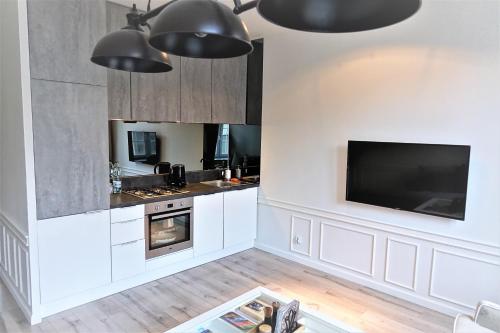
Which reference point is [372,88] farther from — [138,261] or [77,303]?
[77,303]

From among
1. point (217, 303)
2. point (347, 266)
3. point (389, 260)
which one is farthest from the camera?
point (347, 266)

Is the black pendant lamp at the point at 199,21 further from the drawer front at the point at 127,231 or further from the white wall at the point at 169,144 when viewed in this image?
the white wall at the point at 169,144

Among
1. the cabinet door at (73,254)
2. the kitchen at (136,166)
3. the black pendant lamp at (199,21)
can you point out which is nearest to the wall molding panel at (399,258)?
the kitchen at (136,166)

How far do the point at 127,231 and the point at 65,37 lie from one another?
170 centimetres

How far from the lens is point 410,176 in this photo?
2.98m

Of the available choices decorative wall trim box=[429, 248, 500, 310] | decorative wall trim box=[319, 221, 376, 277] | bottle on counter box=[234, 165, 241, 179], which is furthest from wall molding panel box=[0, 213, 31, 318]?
decorative wall trim box=[429, 248, 500, 310]

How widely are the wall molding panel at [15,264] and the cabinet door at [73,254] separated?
13 cm

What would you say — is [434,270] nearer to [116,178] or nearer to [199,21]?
[199,21]

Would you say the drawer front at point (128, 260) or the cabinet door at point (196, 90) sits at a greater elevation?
the cabinet door at point (196, 90)

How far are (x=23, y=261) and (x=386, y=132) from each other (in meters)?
3.29

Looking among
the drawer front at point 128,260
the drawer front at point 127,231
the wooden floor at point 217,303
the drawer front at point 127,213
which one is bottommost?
the wooden floor at point 217,303

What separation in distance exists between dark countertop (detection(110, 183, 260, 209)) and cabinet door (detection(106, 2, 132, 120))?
77 centimetres

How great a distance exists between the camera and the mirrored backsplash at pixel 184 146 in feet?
11.8

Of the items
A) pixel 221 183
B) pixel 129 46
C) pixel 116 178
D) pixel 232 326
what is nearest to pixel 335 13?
pixel 129 46
